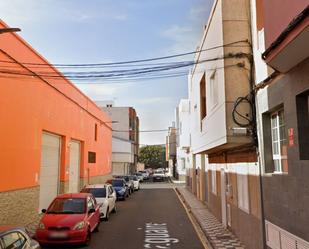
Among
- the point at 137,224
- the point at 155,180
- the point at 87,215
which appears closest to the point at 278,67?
the point at 87,215

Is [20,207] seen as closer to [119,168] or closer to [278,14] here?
[278,14]

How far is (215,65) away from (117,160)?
2088 inches

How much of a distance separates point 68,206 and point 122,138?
59.4 m

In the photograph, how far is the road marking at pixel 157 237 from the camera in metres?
12.1

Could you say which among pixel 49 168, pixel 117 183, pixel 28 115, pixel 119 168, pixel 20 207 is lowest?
pixel 20 207

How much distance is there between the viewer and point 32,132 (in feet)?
56.7

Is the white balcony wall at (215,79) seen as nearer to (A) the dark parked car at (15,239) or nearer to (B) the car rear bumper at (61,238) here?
(B) the car rear bumper at (61,238)

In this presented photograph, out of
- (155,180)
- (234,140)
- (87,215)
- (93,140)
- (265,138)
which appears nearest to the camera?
(265,138)

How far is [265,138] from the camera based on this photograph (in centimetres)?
927

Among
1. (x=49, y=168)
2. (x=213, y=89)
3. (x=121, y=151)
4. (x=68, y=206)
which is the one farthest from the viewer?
(x=121, y=151)

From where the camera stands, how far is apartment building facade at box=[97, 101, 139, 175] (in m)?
64.2

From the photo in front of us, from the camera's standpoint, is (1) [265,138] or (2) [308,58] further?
(1) [265,138]

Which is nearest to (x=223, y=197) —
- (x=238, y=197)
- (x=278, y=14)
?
(x=238, y=197)

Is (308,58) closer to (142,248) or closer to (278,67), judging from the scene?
(278,67)
